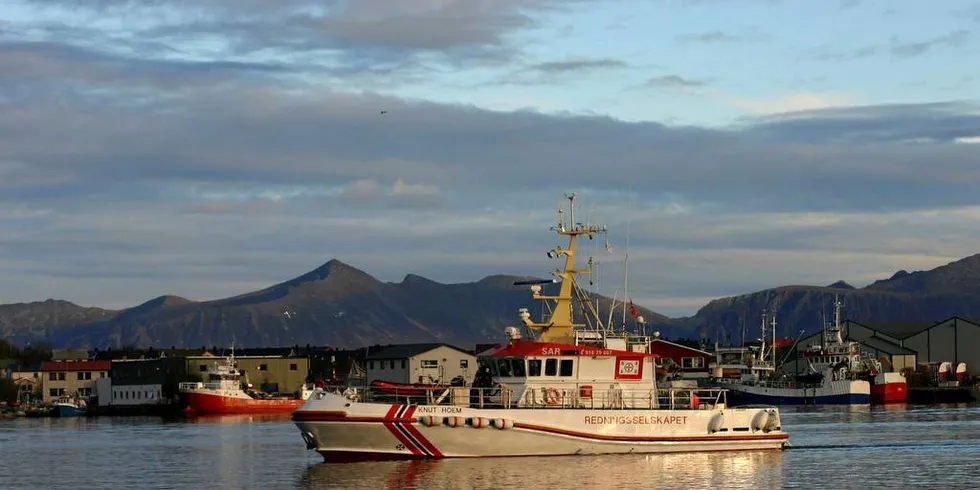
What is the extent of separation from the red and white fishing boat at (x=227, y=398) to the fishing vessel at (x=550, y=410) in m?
74.6

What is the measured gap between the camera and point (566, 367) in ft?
169

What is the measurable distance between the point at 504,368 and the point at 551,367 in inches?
65.5

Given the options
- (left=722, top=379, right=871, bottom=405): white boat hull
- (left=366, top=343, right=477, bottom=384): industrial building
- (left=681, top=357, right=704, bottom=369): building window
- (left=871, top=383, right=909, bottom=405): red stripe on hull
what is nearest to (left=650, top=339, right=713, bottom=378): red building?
(left=681, top=357, right=704, bottom=369): building window

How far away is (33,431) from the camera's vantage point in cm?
9119

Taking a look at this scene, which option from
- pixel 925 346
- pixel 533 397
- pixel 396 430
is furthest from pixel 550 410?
pixel 925 346

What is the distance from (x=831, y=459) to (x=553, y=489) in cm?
1534

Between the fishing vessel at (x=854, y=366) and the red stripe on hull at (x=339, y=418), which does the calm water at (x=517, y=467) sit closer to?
the red stripe on hull at (x=339, y=418)

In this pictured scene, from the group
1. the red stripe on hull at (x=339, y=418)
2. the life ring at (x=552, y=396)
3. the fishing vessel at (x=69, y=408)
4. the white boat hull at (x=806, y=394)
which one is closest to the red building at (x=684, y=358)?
the white boat hull at (x=806, y=394)

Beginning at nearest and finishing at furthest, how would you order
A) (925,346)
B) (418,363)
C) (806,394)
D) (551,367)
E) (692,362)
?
(551,367)
(806,394)
(418,363)
(925,346)
(692,362)

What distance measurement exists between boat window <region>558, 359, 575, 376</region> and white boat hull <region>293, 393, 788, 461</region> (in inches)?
57.6

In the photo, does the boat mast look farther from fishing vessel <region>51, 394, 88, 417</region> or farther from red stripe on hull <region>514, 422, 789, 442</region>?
fishing vessel <region>51, 394, 88, 417</region>

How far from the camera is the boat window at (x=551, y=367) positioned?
51.4m

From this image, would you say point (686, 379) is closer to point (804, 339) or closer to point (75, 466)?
point (804, 339)

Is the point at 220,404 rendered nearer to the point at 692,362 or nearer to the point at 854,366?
the point at 854,366
